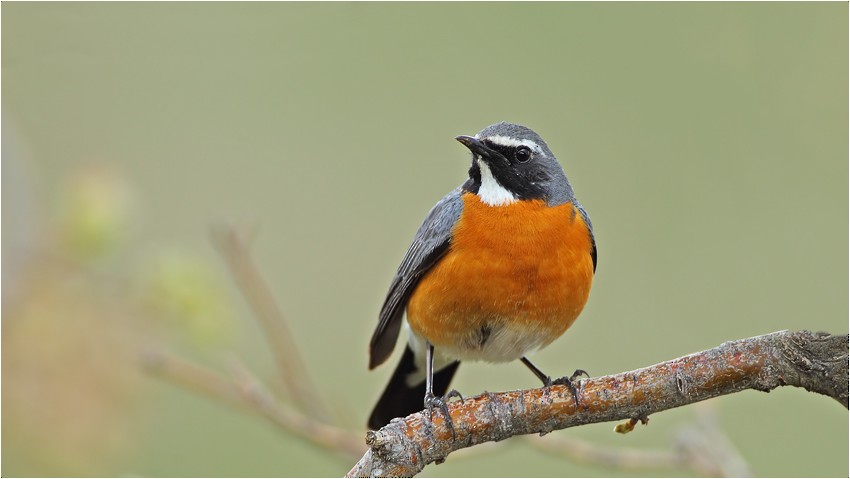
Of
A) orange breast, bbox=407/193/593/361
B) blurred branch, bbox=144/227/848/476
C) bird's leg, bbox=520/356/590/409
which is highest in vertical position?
orange breast, bbox=407/193/593/361

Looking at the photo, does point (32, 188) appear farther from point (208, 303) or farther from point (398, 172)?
point (398, 172)

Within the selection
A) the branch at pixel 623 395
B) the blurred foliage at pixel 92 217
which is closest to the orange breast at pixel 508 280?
the branch at pixel 623 395

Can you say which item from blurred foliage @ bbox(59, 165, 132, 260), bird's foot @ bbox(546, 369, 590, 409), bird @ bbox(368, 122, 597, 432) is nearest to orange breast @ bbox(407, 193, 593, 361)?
bird @ bbox(368, 122, 597, 432)

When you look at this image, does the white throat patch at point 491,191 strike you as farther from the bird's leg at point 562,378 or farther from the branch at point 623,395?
the branch at point 623,395

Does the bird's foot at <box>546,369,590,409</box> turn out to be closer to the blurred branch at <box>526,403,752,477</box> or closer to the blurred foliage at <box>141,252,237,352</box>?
the blurred branch at <box>526,403,752,477</box>

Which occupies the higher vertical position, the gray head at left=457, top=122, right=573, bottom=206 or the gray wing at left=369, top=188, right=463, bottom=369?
the gray head at left=457, top=122, right=573, bottom=206

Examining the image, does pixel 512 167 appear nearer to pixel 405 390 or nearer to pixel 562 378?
pixel 562 378

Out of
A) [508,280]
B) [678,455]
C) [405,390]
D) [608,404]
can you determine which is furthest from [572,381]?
[405,390]

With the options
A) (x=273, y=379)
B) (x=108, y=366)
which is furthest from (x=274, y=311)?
(x=108, y=366)
